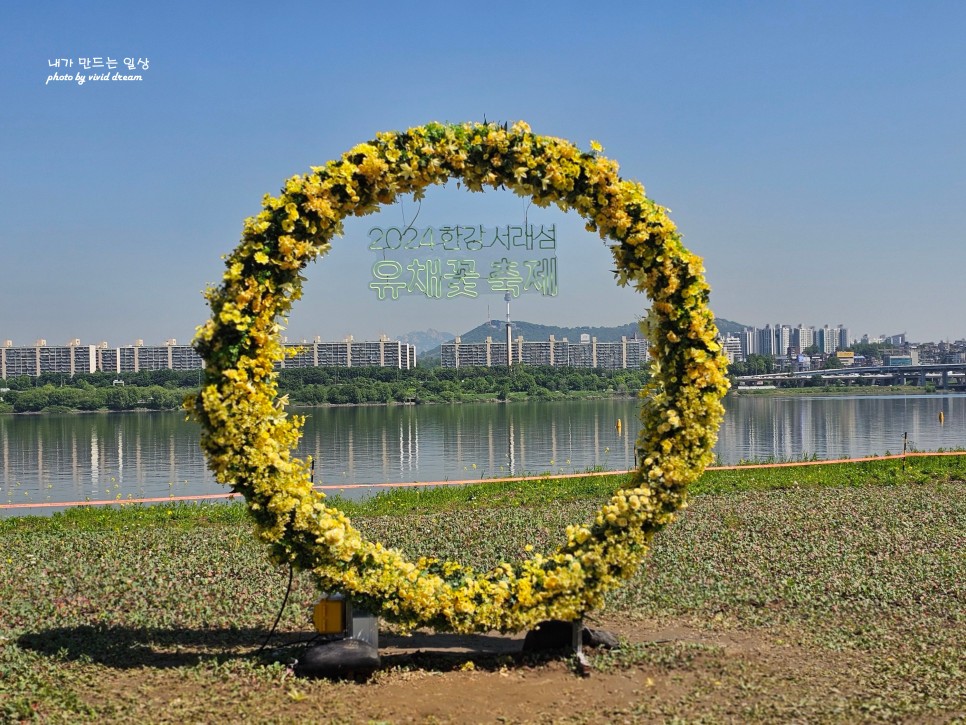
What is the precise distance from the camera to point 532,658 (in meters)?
6.70

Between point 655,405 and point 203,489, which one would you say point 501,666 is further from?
point 203,489

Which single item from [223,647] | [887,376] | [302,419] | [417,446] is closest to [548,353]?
[887,376]

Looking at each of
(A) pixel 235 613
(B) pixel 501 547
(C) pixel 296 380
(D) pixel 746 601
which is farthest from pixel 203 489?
(C) pixel 296 380

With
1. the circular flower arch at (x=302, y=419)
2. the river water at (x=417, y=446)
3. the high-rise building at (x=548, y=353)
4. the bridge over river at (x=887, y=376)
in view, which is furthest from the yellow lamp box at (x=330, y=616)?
the bridge over river at (x=887, y=376)

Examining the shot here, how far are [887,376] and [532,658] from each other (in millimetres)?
97528

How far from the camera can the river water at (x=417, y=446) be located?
960 inches

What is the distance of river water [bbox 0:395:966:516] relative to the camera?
24.4 metres

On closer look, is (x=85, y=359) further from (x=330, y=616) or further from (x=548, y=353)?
(x=330, y=616)

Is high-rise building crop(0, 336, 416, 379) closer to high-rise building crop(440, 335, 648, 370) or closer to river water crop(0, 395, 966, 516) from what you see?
high-rise building crop(440, 335, 648, 370)

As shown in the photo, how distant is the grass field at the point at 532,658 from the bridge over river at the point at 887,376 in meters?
83.7

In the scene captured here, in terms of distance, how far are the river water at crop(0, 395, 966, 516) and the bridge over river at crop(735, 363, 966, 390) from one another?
39.4 metres

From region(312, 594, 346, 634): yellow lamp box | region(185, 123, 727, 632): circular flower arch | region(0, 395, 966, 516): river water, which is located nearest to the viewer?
region(185, 123, 727, 632): circular flower arch

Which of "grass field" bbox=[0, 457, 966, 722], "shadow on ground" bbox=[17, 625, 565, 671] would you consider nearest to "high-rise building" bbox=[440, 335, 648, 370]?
"grass field" bbox=[0, 457, 966, 722]

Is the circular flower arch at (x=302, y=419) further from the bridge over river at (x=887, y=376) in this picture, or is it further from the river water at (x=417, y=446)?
the bridge over river at (x=887, y=376)
